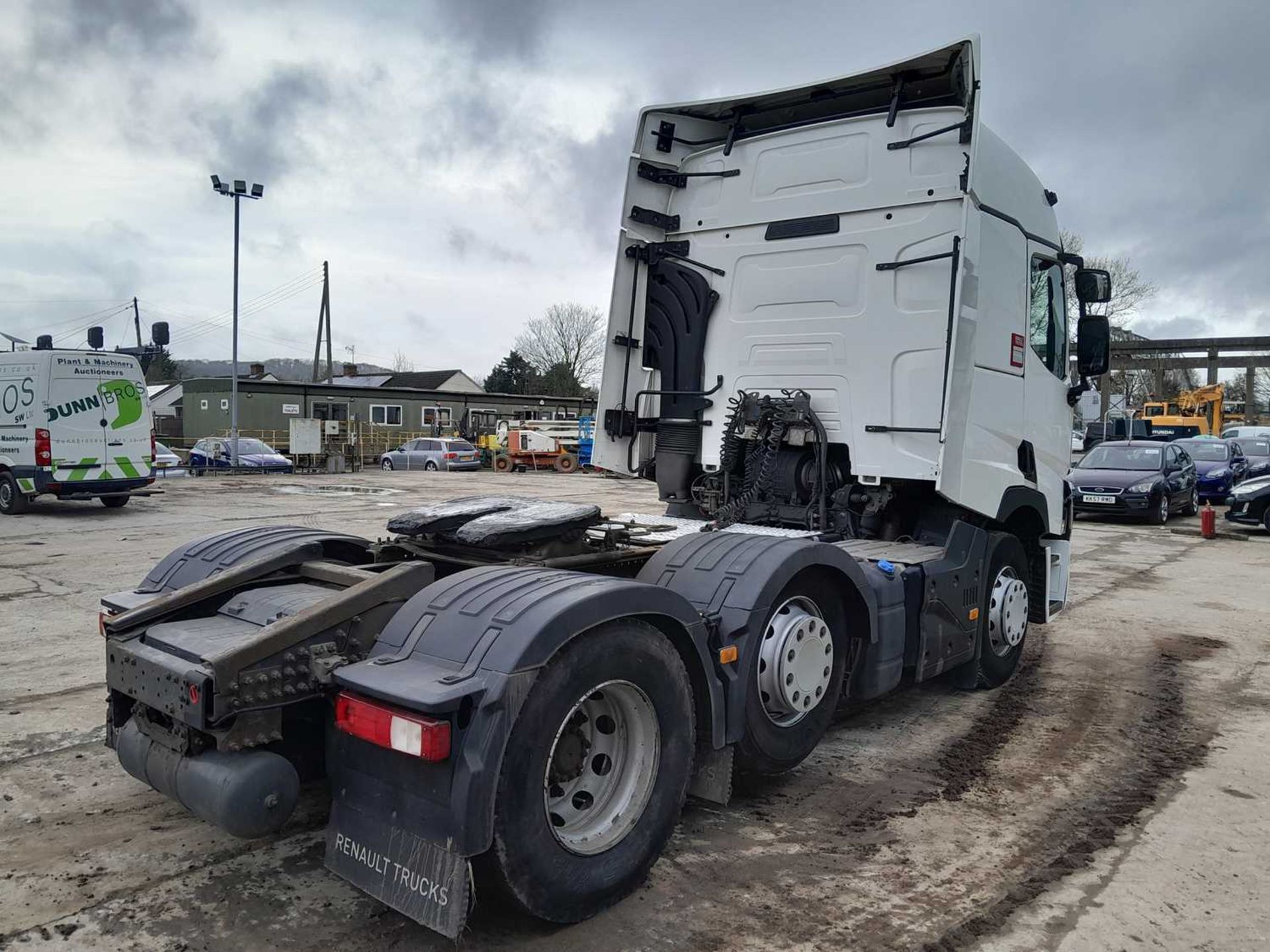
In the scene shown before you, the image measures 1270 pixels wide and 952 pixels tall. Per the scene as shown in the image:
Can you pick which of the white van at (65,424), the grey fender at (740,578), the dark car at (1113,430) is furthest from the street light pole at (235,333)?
the dark car at (1113,430)

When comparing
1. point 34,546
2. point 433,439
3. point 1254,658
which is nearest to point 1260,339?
point 433,439

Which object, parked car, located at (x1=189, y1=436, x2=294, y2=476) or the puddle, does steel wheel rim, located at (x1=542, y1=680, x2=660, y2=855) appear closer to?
the puddle

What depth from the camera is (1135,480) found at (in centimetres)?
1747

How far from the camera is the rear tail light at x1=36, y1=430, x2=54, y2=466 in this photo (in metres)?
14.5

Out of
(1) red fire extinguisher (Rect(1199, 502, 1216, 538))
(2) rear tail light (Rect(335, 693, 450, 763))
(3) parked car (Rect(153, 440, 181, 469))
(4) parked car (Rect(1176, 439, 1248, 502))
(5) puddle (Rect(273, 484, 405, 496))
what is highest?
(4) parked car (Rect(1176, 439, 1248, 502))

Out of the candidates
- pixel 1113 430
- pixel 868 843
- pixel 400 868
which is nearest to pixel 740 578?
pixel 868 843

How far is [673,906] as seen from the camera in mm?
3141

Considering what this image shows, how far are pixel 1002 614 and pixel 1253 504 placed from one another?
13.1 m

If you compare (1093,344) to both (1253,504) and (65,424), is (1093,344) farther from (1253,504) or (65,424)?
(65,424)

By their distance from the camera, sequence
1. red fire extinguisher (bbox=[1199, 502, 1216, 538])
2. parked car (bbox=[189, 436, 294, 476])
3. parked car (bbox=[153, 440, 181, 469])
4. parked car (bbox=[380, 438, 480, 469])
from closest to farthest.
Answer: red fire extinguisher (bbox=[1199, 502, 1216, 538]) → parked car (bbox=[153, 440, 181, 469]) → parked car (bbox=[189, 436, 294, 476]) → parked car (bbox=[380, 438, 480, 469])

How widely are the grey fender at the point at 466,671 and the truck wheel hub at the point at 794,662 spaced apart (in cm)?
75

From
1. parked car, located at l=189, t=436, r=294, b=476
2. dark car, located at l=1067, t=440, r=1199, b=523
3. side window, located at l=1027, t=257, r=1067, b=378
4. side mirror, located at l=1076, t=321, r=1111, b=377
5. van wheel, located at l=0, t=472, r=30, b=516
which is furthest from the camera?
parked car, located at l=189, t=436, r=294, b=476

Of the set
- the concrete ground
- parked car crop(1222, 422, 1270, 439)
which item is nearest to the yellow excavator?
parked car crop(1222, 422, 1270, 439)

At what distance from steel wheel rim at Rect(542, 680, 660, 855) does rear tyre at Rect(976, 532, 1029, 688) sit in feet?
10.5
